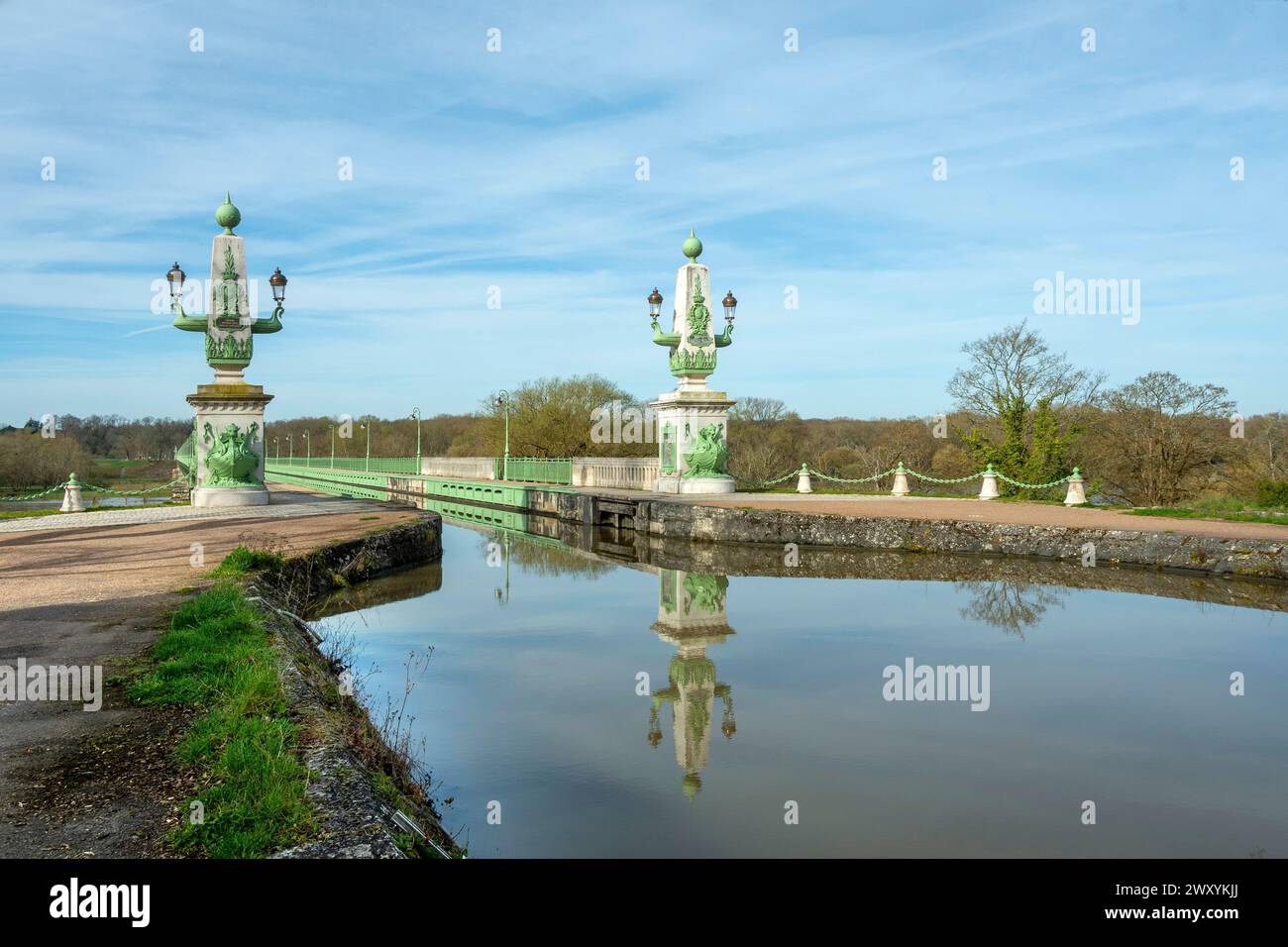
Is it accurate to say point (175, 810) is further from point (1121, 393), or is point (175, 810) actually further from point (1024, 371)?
point (1024, 371)

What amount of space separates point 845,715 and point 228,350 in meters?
19.0

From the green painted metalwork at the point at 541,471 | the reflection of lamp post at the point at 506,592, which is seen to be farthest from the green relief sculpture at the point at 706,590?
the green painted metalwork at the point at 541,471

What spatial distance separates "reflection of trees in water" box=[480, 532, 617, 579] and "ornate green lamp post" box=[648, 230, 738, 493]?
5.08m

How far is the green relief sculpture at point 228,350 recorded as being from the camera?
21547mm

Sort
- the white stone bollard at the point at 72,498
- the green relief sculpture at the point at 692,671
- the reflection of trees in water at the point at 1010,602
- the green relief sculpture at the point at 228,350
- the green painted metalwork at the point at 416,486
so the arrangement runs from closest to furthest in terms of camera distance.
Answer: the green relief sculpture at the point at 692,671 → the reflection of trees in water at the point at 1010,602 → the white stone bollard at the point at 72,498 → the green relief sculpture at the point at 228,350 → the green painted metalwork at the point at 416,486

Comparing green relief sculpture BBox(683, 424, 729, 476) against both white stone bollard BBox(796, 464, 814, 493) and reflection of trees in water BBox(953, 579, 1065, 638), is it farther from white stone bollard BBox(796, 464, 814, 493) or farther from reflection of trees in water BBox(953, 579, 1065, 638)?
reflection of trees in water BBox(953, 579, 1065, 638)

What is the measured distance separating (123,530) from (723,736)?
13.5 m

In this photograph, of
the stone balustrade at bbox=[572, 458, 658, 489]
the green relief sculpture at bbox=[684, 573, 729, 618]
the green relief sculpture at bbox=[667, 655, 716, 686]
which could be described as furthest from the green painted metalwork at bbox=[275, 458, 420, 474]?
the green relief sculpture at bbox=[667, 655, 716, 686]

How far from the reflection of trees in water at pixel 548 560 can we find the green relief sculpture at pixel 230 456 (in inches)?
231

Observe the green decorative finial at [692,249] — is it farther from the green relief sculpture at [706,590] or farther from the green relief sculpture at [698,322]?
the green relief sculpture at [706,590]

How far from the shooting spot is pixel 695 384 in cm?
2538
